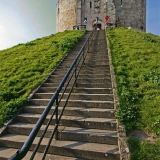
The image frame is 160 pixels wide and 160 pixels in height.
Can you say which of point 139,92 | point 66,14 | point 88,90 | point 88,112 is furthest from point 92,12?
point 88,112

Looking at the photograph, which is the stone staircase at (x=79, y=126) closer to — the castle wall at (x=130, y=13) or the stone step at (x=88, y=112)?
the stone step at (x=88, y=112)

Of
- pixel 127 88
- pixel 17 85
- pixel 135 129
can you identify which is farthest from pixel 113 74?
pixel 17 85

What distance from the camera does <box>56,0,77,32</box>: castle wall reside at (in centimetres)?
2950

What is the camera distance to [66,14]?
100 ft

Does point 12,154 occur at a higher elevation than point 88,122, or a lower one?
lower

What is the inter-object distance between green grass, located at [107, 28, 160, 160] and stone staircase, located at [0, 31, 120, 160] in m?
0.33

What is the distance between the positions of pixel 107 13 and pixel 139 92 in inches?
971

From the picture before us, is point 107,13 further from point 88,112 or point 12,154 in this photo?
point 12,154

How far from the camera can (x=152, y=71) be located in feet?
21.8

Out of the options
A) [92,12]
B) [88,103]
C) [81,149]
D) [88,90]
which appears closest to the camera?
[81,149]

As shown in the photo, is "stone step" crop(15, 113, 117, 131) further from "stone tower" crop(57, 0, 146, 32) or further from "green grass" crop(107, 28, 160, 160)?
"stone tower" crop(57, 0, 146, 32)

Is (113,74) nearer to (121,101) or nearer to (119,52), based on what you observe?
(121,101)

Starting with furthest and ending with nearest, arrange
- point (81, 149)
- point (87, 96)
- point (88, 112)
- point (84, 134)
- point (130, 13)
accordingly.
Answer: point (130, 13)
point (87, 96)
point (88, 112)
point (84, 134)
point (81, 149)

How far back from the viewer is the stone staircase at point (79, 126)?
3.35m
